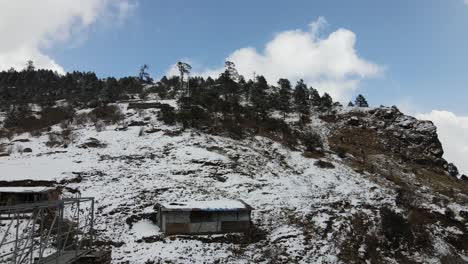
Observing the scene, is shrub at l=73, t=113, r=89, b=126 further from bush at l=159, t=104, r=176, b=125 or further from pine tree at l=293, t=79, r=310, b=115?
pine tree at l=293, t=79, r=310, b=115

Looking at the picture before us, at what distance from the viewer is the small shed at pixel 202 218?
28.5 m

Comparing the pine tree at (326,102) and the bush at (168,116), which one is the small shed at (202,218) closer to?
the bush at (168,116)

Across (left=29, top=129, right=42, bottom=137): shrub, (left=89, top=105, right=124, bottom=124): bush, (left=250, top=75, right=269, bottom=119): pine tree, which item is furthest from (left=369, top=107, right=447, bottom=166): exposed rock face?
(left=29, top=129, right=42, bottom=137): shrub

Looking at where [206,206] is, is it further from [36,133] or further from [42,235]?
[36,133]

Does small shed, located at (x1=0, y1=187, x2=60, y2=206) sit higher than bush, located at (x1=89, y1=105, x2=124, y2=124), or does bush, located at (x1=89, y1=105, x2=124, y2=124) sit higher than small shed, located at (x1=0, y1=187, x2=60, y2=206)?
bush, located at (x1=89, y1=105, x2=124, y2=124)

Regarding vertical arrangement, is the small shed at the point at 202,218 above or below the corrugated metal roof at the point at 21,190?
below

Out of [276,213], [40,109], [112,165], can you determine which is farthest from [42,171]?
[40,109]

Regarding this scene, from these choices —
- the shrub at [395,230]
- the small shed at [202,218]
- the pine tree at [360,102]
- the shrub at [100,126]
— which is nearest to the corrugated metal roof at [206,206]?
the small shed at [202,218]

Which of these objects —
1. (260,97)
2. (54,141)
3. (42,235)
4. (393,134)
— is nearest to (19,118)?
(54,141)

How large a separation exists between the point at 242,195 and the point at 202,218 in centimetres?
642

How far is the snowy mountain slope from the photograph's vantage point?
2659 cm

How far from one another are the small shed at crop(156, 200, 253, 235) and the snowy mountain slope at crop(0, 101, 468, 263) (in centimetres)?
114

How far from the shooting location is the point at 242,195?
34844mm

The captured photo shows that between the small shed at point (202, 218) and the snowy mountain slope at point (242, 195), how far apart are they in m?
1.14
